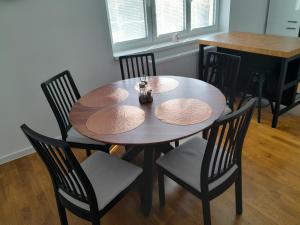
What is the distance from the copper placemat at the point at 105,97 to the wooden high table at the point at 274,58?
4.99ft

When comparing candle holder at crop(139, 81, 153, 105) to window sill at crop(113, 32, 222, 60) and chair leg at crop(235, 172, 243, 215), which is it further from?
window sill at crop(113, 32, 222, 60)

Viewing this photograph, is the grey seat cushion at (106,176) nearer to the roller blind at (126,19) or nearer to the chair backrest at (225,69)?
the chair backrest at (225,69)

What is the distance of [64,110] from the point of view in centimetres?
201

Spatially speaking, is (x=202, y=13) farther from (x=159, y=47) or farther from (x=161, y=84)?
(x=161, y=84)

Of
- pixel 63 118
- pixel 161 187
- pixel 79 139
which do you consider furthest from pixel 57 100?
pixel 161 187

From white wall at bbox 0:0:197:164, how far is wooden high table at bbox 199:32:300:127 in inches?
54.3

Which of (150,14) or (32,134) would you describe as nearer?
(32,134)

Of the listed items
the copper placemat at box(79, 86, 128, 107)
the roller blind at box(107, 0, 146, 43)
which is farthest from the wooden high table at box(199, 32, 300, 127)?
the copper placemat at box(79, 86, 128, 107)

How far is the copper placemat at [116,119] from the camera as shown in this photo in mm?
1435

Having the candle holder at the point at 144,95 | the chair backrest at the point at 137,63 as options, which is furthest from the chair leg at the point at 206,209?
the chair backrest at the point at 137,63

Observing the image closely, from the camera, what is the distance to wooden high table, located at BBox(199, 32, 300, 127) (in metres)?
2.41

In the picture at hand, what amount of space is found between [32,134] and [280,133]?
2412mm

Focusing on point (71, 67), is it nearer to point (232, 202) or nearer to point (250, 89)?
point (232, 202)

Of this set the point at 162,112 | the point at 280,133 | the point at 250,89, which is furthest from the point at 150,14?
the point at 280,133
